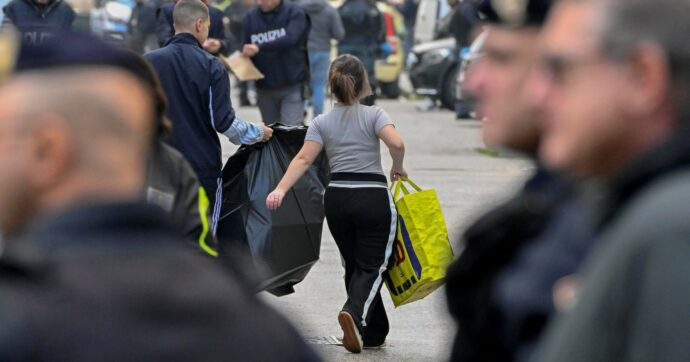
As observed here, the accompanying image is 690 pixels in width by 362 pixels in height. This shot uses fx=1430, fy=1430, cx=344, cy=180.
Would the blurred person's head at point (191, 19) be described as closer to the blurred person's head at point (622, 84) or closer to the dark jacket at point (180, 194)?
the dark jacket at point (180, 194)

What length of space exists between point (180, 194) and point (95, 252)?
6.89 ft

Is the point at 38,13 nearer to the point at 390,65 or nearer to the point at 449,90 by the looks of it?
the point at 449,90

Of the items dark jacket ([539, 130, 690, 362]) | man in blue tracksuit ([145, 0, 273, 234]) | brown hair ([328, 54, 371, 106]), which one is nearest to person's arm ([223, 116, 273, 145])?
man in blue tracksuit ([145, 0, 273, 234])

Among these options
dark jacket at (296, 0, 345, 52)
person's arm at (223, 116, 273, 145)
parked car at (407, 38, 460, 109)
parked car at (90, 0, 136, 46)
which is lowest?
parked car at (90, 0, 136, 46)

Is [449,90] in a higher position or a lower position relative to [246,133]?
lower

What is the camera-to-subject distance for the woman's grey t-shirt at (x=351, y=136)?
299 inches

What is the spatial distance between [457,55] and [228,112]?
13.6m

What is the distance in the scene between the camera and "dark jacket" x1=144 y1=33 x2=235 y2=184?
7.45 metres

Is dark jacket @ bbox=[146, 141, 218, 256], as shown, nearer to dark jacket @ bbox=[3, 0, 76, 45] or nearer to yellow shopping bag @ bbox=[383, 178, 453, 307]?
yellow shopping bag @ bbox=[383, 178, 453, 307]

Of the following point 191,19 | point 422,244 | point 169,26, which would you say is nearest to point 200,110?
point 191,19

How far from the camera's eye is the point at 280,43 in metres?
12.9

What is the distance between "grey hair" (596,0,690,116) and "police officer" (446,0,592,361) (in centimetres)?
35

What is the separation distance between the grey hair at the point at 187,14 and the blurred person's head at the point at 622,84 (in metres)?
6.00

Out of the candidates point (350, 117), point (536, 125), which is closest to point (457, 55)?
point (350, 117)
